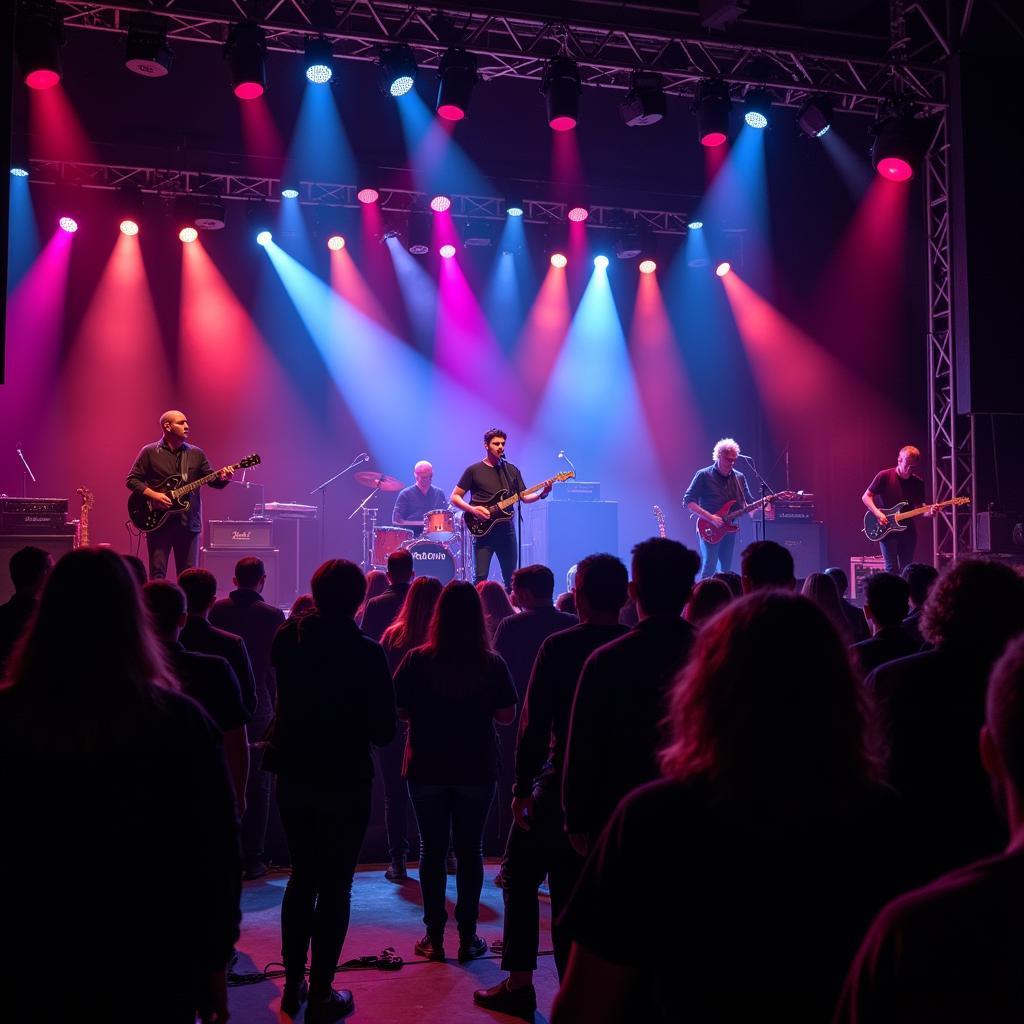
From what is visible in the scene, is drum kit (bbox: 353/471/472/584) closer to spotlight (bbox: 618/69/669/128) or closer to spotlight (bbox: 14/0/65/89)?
spotlight (bbox: 618/69/669/128)

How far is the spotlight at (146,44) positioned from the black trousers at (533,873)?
26.4ft

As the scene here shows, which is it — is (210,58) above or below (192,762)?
above

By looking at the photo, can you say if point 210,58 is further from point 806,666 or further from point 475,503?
point 806,666

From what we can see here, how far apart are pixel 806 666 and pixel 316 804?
2782mm

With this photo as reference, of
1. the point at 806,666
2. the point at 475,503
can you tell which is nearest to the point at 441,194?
the point at 475,503

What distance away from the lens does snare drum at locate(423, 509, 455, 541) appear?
12.2 meters

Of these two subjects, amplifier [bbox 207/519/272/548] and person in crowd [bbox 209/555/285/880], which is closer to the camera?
person in crowd [bbox 209/555/285/880]

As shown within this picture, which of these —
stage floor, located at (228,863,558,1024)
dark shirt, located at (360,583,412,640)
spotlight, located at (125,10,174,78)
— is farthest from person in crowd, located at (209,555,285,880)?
spotlight, located at (125,10,174,78)

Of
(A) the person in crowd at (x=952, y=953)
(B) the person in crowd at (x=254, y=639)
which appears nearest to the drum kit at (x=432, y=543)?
(B) the person in crowd at (x=254, y=639)

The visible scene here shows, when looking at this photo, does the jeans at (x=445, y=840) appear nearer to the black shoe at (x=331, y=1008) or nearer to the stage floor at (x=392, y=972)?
the stage floor at (x=392, y=972)

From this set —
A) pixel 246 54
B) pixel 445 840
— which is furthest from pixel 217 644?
pixel 246 54

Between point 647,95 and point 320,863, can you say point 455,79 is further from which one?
point 320,863

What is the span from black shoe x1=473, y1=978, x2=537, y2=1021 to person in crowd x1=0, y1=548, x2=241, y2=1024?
7.07ft

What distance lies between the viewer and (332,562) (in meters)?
3.95
